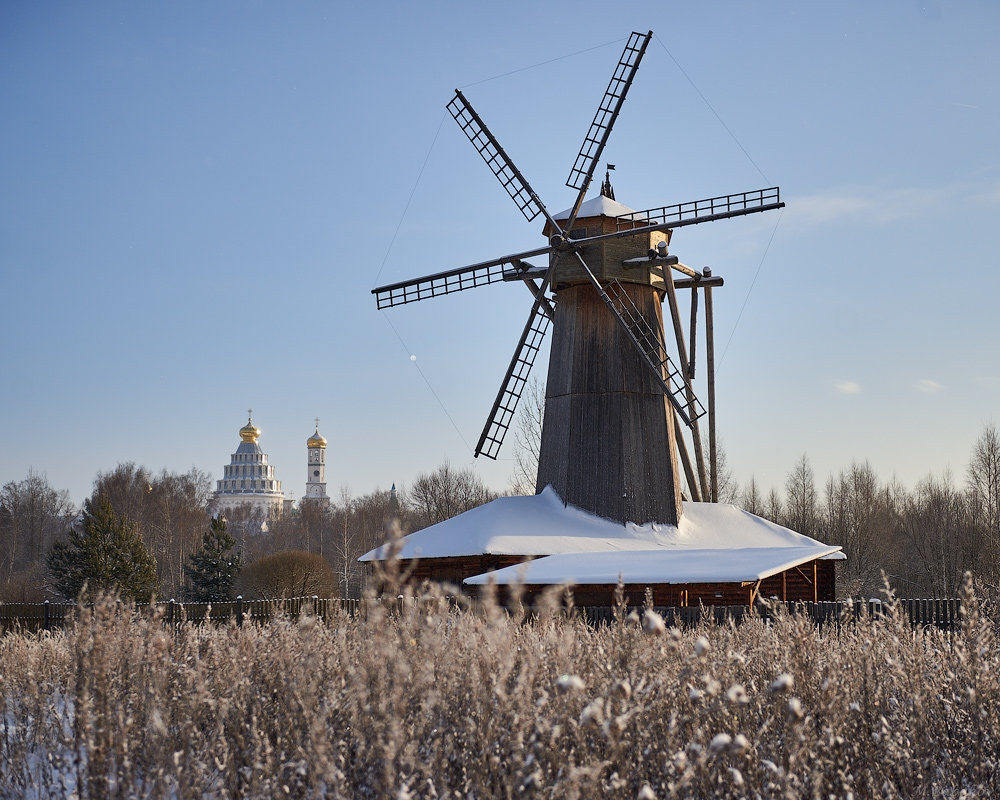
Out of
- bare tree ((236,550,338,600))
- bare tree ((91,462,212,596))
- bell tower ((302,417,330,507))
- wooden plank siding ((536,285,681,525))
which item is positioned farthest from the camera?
bell tower ((302,417,330,507))

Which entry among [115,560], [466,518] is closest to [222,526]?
[115,560]

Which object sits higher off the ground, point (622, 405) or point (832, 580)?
point (622, 405)

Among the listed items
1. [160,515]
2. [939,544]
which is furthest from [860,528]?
[160,515]

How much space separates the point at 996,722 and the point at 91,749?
455cm

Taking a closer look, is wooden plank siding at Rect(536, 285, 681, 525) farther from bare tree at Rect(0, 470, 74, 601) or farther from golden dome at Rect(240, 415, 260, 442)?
golden dome at Rect(240, 415, 260, 442)

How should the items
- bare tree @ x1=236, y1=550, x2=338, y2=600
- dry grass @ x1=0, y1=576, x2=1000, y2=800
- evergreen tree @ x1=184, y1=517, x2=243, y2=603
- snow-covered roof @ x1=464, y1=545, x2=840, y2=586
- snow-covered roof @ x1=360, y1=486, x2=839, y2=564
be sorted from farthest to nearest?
1. evergreen tree @ x1=184, y1=517, x2=243, y2=603
2. bare tree @ x1=236, y1=550, x2=338, y2=600
3. snow-covered roof @ x1=360, y1=486, x2=839, y2=564
4. snow-covered roof @ x1=464, y1=545, x2=840, y2=586
5. dry grass @ x1=0, y1=576, x2=1000, y2=800

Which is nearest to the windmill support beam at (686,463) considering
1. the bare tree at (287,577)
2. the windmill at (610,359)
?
the windmill at (610,359)

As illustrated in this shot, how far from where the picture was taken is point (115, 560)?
31.8m

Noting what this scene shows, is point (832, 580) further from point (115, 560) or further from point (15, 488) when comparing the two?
point (15, 488)

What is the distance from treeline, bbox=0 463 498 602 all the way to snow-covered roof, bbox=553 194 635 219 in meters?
13.2

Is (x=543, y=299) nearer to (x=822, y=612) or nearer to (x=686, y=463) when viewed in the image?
(x=686, y=463)

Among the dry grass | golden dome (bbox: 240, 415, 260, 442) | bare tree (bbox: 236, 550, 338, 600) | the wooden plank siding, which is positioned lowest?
bare tree (bbox: 236, 550, 338, 600)

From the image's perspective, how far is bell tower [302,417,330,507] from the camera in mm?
138500

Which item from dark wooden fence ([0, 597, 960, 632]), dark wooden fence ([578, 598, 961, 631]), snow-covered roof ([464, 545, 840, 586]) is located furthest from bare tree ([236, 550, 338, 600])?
dark wooden fence ([578, 598, 961, 631])
